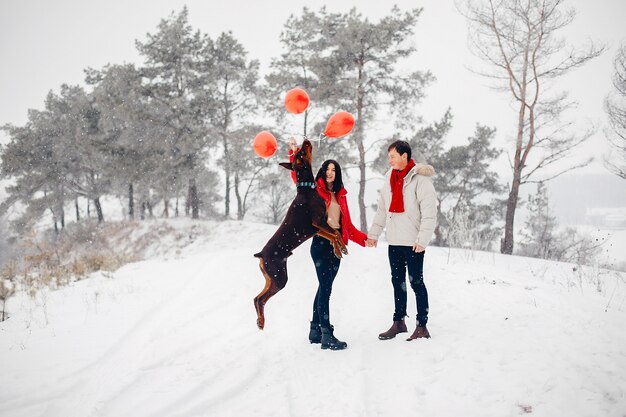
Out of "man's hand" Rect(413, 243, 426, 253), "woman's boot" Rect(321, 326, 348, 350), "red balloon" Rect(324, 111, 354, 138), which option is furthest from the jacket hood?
"woman's boot" Rect(321, 326, 348, 350)

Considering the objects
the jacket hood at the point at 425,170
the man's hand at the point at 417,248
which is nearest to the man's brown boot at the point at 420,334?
the man's hand at the point at 417,248

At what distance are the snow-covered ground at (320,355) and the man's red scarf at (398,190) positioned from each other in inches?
54.7

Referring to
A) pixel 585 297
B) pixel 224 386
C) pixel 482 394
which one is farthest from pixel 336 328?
pixel 585 297

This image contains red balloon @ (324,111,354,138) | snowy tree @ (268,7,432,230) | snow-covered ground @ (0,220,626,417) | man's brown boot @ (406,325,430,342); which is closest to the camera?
snow-covered ground @ (0,220,626,417)

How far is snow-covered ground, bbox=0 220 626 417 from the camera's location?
2668 millimetres

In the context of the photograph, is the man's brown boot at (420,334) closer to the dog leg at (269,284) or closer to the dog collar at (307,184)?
the dog leg at (269,284)

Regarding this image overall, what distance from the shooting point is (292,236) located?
3.50m

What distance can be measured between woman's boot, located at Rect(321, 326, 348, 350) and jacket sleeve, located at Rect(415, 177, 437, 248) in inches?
53.6

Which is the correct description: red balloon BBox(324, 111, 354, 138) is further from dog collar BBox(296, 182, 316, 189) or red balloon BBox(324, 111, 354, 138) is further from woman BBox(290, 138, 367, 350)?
dog collar BBox(296, 182, 316, 189)

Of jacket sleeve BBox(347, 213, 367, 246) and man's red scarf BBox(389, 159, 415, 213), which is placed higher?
man's red scarf BBox(389, 159, 415, 213)

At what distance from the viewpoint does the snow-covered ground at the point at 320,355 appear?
2.67 metres

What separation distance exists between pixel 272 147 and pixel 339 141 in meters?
12.1

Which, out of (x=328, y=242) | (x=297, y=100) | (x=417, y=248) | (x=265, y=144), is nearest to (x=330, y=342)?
(x=328, y=242)

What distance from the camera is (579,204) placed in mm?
99188
